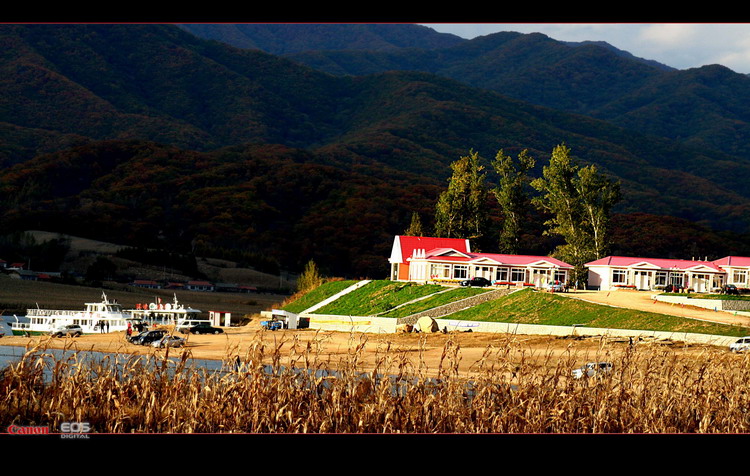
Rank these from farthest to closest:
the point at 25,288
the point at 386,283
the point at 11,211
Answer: the point at 11,211 < the point at 25,288 < the point at 386,283

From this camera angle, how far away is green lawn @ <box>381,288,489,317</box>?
5966 centimetres

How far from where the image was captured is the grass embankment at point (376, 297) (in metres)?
63.8

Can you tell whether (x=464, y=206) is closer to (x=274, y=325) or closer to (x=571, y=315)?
(x=274, y=325)

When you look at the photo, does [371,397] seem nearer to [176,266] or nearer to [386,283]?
[386,283]

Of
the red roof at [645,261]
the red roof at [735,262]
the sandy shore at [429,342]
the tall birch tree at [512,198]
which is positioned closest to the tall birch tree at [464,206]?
the tall birch tree at [512,198]

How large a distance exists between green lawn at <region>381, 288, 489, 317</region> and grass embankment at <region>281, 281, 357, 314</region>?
42.6ft

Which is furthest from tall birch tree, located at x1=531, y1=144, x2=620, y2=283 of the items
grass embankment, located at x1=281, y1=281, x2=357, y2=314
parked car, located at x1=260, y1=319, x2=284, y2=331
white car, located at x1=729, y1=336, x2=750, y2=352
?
white car, located at x1=729, y1=336, x2=750, y2=352

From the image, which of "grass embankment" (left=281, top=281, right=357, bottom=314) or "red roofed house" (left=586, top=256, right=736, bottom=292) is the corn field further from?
"red roofed house" (left=586, top=256, right=736, bottom=292)

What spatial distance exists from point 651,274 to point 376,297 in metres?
24.8

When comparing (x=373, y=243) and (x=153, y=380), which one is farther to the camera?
(x=373, y=243)
